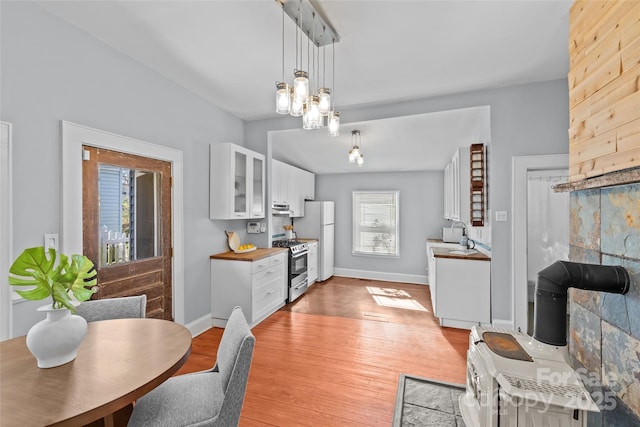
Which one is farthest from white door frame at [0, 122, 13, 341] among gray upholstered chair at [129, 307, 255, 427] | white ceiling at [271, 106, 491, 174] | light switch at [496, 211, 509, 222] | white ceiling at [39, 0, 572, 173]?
light switch at [496, 211, 509, 222]

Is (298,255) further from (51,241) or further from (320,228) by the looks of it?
(51,241)

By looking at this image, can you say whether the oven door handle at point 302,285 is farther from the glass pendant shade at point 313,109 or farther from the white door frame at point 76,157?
the glass pendant shade at point 313,109

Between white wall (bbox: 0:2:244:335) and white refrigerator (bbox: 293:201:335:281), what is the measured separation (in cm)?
300

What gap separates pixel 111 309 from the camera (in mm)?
1791

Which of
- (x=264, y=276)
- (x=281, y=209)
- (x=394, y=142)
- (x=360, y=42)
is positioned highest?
(x=360, y=42)

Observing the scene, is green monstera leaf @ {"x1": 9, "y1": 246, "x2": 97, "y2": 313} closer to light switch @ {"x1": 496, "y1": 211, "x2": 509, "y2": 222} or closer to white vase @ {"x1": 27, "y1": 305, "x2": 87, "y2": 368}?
white vase @ {"x1": 27, "y1": 305, "x2": 87, "y2": 368}

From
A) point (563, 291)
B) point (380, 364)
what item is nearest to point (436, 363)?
point (380, 364)

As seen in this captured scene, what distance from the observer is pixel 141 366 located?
1.14 metres

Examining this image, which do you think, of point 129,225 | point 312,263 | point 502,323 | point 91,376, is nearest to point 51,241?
point 129,225

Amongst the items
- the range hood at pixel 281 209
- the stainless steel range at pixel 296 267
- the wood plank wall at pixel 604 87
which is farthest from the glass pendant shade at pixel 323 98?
the range hood at pixel 281 209

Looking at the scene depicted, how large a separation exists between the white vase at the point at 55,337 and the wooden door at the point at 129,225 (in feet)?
3.82

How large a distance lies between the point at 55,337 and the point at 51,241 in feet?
3.72

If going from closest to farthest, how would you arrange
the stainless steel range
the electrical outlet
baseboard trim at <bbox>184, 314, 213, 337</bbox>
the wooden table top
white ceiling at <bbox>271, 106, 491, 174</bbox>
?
the wooden table top
the electrical outlet
baseboard trim at <bbox>184, 314, 213, 337</bbox>
white ceiling at <bbox>271, 106, 491, 174</bbox>
the stainless steel range

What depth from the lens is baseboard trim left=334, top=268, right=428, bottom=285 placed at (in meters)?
5.42
